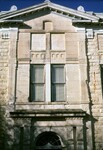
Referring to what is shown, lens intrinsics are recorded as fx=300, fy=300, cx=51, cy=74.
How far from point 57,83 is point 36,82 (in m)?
1.23

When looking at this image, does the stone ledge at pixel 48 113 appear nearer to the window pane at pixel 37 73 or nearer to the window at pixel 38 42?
the window pane at pixel 37 73

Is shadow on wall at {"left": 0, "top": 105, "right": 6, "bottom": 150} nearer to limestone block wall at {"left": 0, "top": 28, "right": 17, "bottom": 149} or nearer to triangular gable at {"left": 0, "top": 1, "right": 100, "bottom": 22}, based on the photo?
limestone block wall at {"left": 0, "top": 28, "right": 17, "bottom": 149}

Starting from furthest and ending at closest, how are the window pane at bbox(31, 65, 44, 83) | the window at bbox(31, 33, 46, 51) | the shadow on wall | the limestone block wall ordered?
the window at bbox(31, 33, 46, 51), the window pane at bbox(31, 65, 44, 83), the limestone block wall, the shadow on wall

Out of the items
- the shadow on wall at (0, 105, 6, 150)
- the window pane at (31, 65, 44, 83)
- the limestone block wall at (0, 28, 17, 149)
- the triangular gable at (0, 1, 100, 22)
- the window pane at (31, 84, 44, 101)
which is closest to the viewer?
the shadow on wall at (0, 105, 6, 150)

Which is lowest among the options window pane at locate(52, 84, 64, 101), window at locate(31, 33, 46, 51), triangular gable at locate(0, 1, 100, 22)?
window pane at locate(52, 84, 64, 101)

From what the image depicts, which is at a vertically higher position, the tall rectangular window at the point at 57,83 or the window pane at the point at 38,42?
the window pane at the point at 38,42

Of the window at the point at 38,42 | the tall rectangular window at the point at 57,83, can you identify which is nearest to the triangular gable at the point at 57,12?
the window at the point at 38,42

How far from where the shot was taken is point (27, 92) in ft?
55.8

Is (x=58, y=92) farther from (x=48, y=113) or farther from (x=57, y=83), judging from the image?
(x=48, y=113)

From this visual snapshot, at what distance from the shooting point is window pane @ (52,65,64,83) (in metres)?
17.5

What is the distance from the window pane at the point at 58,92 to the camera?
17094 mm

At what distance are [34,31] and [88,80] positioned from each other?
455 cm

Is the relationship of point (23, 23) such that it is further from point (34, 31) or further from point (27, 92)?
point (27, 92)

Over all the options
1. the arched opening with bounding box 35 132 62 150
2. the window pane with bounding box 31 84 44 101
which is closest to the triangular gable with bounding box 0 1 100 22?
the window pane with bounding box 31 84 44 101
